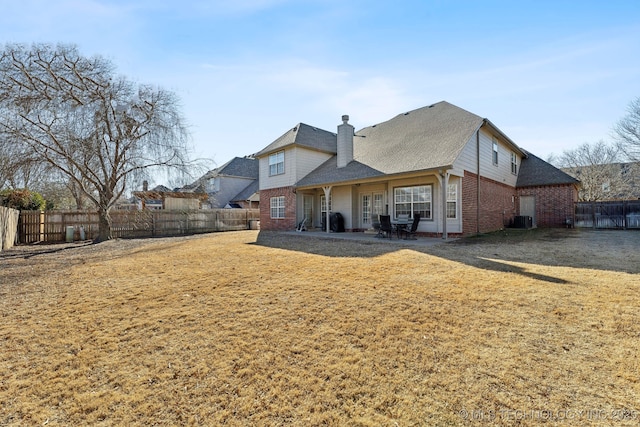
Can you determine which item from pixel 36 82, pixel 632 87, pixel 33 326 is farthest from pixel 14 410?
pixel 632 87

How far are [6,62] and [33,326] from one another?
13474 mm

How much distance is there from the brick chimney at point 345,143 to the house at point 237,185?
15.2m

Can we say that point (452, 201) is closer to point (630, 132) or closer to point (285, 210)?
point (285, 210)

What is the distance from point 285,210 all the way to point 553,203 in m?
15.8

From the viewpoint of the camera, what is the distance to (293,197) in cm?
1791

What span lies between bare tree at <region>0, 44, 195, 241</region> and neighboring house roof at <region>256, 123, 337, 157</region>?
5307 mm

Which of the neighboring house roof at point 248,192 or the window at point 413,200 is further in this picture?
the neighboring house roof at point 248,192

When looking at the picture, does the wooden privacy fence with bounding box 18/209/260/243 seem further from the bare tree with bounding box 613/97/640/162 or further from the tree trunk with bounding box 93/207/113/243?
the bare tree with bounding box 613/97/640/162

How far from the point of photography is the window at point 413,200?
13.2m

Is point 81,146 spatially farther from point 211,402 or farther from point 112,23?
point 211,402

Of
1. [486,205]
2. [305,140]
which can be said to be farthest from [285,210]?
[486,205]

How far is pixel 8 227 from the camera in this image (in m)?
12.4

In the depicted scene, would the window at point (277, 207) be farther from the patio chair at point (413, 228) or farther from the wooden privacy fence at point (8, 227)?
the wooden privacy fence at point (8, 227)

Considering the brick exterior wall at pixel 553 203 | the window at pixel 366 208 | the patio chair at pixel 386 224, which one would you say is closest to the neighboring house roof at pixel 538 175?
the brick exterior wall at pixel 553 203
